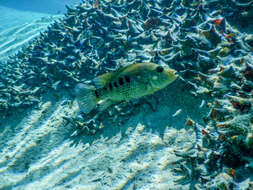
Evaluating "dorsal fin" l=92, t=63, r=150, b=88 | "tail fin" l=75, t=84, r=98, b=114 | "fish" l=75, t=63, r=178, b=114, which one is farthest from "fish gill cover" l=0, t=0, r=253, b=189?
"tail fin" l=75, t=84, r=98, b=114

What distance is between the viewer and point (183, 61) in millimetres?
3236

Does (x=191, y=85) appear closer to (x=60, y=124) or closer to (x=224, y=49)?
(x=224, y=49)

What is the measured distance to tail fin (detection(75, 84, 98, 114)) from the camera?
85.1 inches

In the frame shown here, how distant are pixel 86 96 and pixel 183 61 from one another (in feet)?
6.17

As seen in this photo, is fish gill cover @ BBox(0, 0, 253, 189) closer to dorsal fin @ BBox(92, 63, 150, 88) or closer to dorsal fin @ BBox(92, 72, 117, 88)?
dorsal fin @ BBox(92, 63, 150, 88)

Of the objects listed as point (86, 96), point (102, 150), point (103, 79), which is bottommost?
point (102, 150)

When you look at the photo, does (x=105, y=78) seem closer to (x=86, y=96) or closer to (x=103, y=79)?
(x=103, y=79)

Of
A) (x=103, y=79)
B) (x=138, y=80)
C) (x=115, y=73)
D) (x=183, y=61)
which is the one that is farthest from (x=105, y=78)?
(x=183, y=61)

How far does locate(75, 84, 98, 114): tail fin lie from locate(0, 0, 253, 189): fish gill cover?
1.18m

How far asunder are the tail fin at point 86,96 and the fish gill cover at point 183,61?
46.5 inches

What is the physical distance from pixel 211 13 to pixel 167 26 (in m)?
0.94

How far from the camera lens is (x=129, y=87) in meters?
1.84

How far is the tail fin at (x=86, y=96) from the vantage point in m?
2.16

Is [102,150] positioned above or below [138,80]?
below
